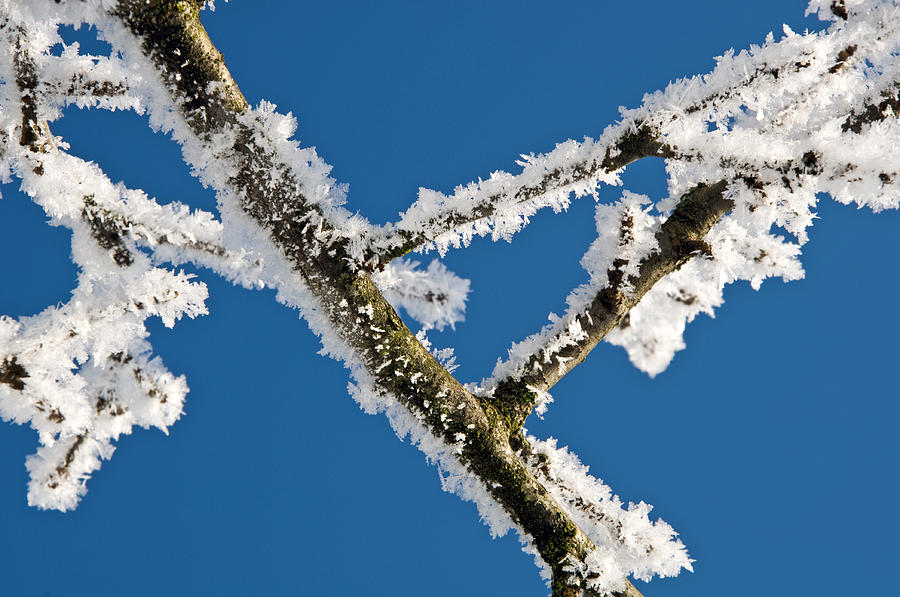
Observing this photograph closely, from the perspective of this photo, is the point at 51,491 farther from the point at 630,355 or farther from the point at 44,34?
the point at 630,355

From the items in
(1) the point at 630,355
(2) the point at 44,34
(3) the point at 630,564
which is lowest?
(3) the point at 630,564

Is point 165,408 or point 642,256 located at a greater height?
point 642,256

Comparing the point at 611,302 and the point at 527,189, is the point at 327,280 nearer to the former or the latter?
the point at 527,189

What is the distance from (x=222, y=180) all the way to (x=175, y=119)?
0.09 m

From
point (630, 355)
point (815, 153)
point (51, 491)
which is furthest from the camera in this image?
point (630, 355)

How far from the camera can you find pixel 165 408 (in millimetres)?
1199

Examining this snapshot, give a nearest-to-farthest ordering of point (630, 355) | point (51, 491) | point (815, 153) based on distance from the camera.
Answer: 1. point (815, 153)
2. point (51, 491)
3. point (630, 355)

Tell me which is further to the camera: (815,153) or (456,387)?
(456,387)

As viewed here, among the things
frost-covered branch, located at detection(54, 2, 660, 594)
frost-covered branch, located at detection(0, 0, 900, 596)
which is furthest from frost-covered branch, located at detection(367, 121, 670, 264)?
frost-covered branch, located at detection(54, 2, 660, 594)

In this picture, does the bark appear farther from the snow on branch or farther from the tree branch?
the snow on branch

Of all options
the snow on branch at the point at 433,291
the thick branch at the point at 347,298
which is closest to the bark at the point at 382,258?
the thick branch at the point at 347,298

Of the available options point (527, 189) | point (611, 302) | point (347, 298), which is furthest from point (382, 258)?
point (611, 302)

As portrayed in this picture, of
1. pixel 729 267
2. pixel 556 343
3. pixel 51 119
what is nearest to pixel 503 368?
pixel 556 343

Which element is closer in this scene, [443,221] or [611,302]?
[443,221]
